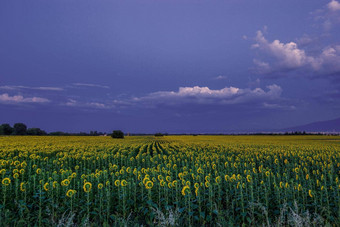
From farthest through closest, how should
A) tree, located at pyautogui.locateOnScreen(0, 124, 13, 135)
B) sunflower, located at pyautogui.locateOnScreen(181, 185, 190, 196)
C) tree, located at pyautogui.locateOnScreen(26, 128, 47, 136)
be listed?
1. tree, located at pyautogui.locateOnScreen(26, 128, 47, 136)
2. tree, located at pyautogui.locateOnScreen(0, 124, 13, 135)
3. sunflower, located at pyautogui.locateOnScreen(181, 185, 190, 196)

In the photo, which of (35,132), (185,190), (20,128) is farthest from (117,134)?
(185,190)

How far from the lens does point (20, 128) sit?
11269 cm

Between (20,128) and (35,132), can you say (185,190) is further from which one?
(20,128)

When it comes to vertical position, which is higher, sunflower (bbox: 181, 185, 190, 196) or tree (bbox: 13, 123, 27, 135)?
tree (bbox: 13, 123, 27, 135)

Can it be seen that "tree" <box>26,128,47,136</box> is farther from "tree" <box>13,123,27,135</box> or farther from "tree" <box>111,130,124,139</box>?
"tree" <box>111,130,124,139</box>

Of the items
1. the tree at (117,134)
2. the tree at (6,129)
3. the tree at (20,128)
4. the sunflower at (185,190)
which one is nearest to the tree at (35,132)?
the tree at (20,128)

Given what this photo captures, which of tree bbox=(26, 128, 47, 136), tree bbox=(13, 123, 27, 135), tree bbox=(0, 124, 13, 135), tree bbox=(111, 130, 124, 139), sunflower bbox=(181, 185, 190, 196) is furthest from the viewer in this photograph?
tree bbox=(26, 128, 47, 136)

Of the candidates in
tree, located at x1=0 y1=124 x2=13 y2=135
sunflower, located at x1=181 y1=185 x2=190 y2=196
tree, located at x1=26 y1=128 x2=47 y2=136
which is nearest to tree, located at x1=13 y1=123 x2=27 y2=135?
tree, located at x1=0 y1=124 x2=13 y2=135

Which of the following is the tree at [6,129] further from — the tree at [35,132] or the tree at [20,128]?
the tree at [35,132]

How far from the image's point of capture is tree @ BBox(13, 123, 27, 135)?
360ft

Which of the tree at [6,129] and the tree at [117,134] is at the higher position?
the tree at [6,129]

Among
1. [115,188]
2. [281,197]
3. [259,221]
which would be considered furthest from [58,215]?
[281,197]

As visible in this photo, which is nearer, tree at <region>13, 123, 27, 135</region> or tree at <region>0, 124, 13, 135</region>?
tree at <region>0, 124, 13, 135</region>

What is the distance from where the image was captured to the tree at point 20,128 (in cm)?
10972
